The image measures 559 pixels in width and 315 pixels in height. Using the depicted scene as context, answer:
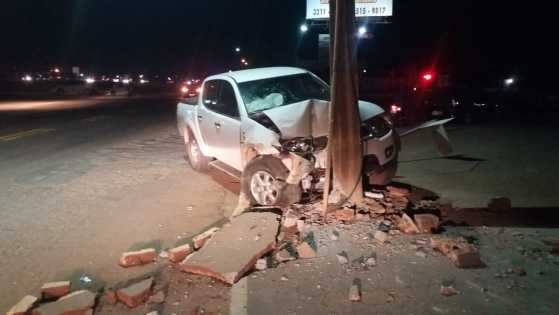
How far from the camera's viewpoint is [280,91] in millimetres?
7777

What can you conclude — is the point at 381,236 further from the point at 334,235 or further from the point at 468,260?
the point at 468,260

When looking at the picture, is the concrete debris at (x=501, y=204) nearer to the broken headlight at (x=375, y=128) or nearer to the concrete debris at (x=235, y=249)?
the broken headlight at (x=375, y=128)

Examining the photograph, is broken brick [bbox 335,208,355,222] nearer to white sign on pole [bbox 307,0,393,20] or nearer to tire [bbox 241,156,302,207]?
tire [bbox 241,156,302,207]

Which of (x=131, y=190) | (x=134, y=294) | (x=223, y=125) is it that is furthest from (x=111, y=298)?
(x=131, y=190)

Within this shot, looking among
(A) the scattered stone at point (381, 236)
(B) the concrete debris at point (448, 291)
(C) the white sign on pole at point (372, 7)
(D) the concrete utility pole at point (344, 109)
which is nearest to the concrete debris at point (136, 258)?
(D) the concrete utility pole at point (344, 109)

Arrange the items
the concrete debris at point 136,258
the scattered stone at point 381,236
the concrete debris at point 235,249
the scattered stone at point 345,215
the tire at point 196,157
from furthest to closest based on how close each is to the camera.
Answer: the tire at point 196,157 < the scattered stone at point 345,215 < the concrete debris at point 136,258 < the scattered stone at point 381,236 < the concrete debris at point 235,249

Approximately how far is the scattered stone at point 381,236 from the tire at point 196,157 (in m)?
5.01

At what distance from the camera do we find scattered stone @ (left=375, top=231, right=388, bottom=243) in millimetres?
5118

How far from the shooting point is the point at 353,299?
4059mm

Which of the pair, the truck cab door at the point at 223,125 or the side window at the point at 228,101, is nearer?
the truck cab door at the point at 223,125

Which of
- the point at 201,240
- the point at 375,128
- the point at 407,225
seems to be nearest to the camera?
the point at 407,225

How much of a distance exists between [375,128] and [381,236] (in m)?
2.11

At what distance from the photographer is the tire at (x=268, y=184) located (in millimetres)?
6352

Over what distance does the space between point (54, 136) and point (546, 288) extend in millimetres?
14911
